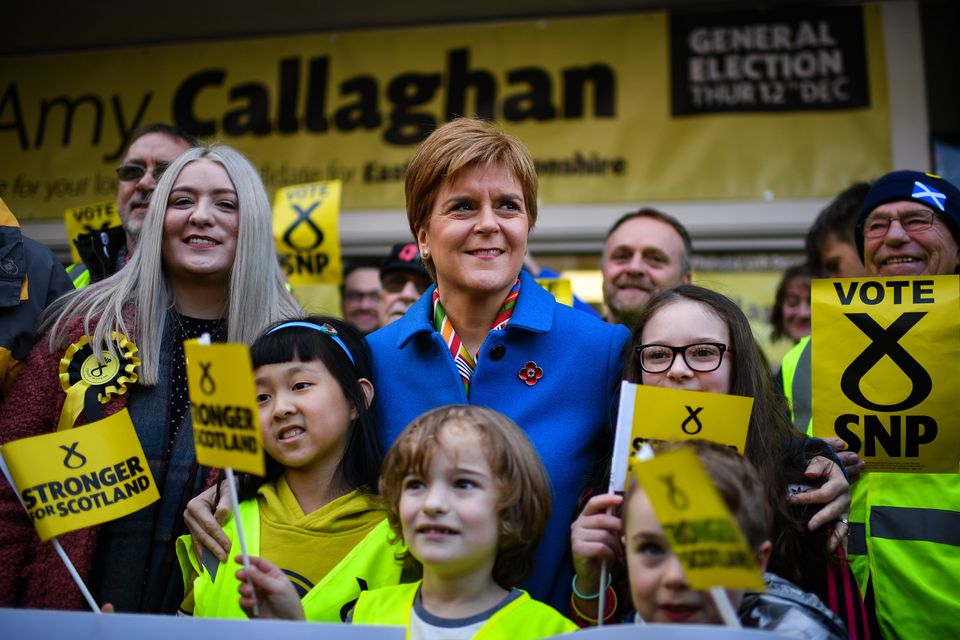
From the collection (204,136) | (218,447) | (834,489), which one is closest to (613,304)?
(834,489)

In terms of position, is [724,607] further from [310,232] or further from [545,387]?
[310,232]

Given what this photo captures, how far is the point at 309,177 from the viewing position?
6.77 m

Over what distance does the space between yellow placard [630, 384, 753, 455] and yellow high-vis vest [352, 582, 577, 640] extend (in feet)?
1.56

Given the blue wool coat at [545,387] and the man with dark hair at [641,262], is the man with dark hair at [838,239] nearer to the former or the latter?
the man with dark hair at [641,262]

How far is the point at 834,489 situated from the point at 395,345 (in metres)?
1.29

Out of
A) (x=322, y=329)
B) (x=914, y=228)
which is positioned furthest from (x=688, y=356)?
(x=914, y=228)

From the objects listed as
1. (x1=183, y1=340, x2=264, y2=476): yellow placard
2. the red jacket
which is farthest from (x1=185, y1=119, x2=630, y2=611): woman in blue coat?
(x1=183, y1=340, x2=264, y2=476): yellow placard

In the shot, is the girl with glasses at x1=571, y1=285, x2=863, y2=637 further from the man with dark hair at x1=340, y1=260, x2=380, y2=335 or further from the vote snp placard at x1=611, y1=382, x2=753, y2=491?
the man with dark hair at x1=340, y1=260, x2=380, y2=335

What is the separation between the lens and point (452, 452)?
7.76 feet

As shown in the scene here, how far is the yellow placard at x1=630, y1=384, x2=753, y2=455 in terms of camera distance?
247 cm

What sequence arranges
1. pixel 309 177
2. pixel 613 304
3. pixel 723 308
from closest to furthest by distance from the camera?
1. pixel 723 308
2. pixel 613 304
3. pixel 309 177

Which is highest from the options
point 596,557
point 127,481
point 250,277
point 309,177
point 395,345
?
point 309,177

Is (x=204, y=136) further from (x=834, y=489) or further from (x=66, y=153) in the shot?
(x=834, y=489)

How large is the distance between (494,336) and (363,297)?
9.00 feet
